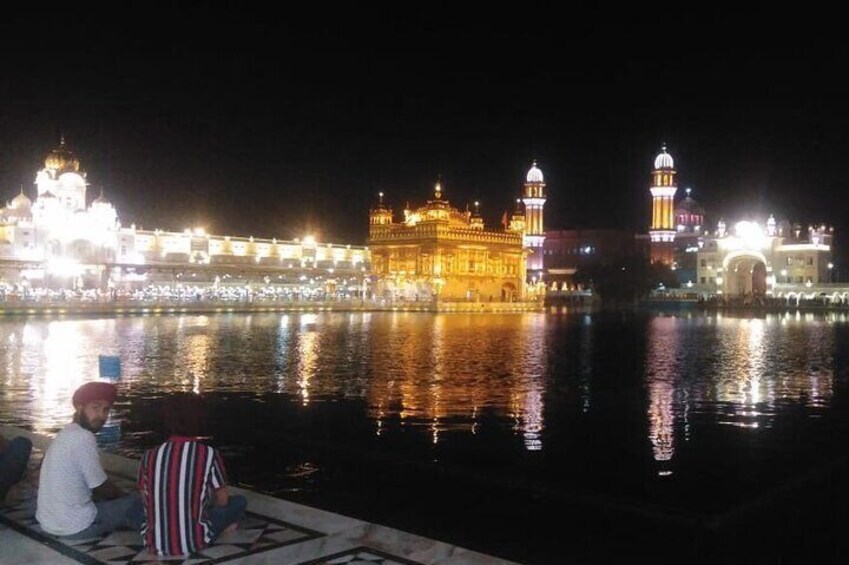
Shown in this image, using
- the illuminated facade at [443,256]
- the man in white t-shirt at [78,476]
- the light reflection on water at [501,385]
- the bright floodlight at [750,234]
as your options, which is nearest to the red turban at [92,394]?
Answer: the man in white t-shirt at [78,476]

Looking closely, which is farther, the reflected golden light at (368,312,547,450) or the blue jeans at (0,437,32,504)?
the reflected golden light at (368,312,547,450)

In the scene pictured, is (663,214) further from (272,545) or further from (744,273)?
(272,545)

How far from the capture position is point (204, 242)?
79.8 metres

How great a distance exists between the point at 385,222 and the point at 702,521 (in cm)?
8554

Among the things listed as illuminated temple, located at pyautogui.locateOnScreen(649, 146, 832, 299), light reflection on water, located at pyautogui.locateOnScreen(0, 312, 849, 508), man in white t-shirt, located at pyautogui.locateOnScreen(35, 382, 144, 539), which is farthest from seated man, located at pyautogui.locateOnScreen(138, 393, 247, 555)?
illuminated temple, located at pyautogui.locateOnScreen(649, 146, 832, 299)

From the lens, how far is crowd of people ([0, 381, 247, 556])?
5.73 meters

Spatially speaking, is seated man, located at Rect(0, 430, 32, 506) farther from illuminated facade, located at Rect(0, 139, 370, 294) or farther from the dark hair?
illuminated facade, located at Rect(0, 139, 370, 294)

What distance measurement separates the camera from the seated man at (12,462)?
6.81 meters

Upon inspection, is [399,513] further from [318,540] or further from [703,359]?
[703,359]

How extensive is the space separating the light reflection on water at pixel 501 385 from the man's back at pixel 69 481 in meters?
4.69

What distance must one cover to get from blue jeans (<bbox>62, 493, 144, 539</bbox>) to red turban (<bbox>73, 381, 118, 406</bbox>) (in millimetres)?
751

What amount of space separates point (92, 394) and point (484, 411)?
27.6 ft

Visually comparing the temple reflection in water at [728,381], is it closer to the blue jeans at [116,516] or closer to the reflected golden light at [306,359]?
the blue jeans at [116,516]

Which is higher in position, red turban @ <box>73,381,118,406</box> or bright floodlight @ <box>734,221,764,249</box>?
bright floodlight @ <box>734,221,764,249</box>
